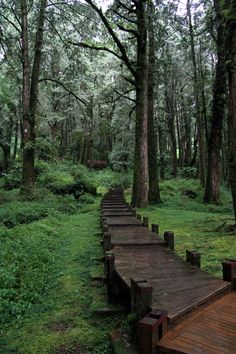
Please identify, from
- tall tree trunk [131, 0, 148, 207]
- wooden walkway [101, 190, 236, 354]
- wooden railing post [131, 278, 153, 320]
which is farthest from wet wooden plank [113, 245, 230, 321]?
Result: tall tree trunk [131, 0, 148, 207]

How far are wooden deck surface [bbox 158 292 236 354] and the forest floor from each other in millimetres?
952

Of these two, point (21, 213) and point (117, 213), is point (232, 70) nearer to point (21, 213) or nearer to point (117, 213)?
point (117, 213)

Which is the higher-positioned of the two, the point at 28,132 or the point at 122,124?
the point at 122,124

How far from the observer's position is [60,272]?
6855 mm

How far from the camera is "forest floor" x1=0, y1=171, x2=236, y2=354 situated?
426 cm

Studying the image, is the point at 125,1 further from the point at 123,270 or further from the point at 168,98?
the point at 123,270

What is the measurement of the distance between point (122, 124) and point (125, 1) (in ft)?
68.1

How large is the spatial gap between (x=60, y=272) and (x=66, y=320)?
2.18 metres

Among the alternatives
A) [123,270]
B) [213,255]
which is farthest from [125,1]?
[123,270]

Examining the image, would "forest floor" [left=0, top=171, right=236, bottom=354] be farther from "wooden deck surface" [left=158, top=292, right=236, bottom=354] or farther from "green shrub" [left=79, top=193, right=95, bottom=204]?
"green shrub" [left=79, top=193, right=95, bottom=204]

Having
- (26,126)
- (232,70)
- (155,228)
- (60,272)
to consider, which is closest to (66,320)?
(60,272)

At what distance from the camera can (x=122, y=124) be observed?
128 feet

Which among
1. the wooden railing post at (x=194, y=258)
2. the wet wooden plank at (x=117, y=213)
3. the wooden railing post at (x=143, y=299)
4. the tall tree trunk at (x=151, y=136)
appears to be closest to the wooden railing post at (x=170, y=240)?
the wooden railing post at (x=194, y=258)

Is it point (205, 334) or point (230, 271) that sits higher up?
point (230, 271)
